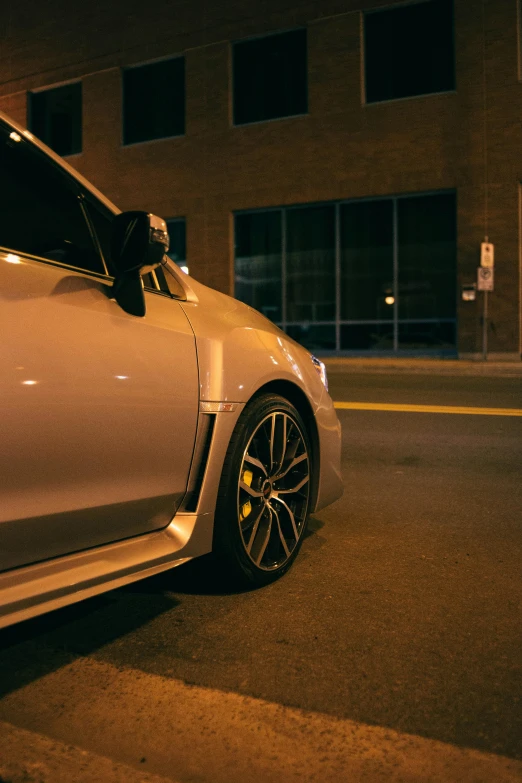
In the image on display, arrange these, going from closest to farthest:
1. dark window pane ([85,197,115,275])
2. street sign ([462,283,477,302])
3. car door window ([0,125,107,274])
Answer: car door window ([0,125,107,274]) → dark window pane ([85,197,115,275]) → street sign ([462,283,477,302])

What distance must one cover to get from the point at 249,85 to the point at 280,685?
71.6 feet

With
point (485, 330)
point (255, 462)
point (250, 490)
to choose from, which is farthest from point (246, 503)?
point (485, 330)

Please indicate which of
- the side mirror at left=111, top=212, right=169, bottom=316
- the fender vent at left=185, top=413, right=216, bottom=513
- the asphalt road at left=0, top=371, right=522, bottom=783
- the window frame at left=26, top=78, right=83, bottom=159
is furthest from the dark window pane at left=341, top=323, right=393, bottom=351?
the side mirror at left=111, top=212, right=169, bottom=316

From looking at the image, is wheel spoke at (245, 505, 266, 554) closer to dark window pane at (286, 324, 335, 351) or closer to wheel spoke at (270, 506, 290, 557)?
wheel spoke at (270, 506, 290, 557)

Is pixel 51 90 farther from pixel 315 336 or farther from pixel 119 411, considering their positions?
pixel 119 411

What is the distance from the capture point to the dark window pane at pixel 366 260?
21.0 m

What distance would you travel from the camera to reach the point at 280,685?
8.57 ft

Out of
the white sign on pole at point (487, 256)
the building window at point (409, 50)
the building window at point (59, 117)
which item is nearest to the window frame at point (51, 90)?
the building window at point (59, 117)

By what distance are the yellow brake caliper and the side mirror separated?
0.92m

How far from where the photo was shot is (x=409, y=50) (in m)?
20.3

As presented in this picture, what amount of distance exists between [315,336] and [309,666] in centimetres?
1942

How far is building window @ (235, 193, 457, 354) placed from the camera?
20359 mm

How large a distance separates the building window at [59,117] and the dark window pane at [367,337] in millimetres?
10925

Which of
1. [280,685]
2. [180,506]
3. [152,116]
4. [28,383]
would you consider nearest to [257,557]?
[180,506]
